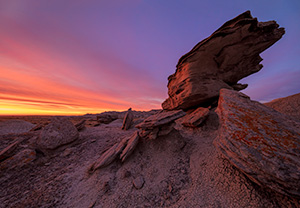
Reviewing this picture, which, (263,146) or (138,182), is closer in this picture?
(263,146)

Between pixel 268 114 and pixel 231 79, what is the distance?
35.9 ft

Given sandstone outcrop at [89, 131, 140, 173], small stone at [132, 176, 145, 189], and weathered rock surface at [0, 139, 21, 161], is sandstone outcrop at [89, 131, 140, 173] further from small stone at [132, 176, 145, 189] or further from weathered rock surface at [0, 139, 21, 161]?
weathered rock surface at [0, 139, 21, 161]

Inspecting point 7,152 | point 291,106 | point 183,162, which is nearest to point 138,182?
point 183,162

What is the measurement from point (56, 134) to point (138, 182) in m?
7.72

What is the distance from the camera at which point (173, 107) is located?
13109 millimetres

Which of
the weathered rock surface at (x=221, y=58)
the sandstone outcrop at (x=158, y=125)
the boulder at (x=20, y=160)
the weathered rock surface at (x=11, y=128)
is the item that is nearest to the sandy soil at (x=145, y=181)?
the boulder at (x=20, y=160)

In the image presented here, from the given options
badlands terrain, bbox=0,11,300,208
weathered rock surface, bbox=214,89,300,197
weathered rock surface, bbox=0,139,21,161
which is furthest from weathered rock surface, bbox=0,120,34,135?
Result: weathered rock surface, bbox=214,89,300,197

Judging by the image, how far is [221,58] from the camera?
36.5 feet

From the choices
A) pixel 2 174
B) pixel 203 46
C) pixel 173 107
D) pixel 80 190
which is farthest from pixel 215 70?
pixel 2 174

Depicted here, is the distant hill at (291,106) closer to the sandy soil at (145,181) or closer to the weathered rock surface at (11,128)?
the sandy soil at (145,181)

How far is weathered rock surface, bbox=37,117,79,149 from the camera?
7.29m

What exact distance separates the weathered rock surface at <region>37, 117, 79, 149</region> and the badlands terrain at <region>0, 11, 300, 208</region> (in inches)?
2.3

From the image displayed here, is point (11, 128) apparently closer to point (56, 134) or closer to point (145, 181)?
point (56, 134)

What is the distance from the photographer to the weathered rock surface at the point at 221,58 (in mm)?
9234
